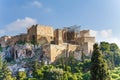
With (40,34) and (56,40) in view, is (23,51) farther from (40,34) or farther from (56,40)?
(56,40)

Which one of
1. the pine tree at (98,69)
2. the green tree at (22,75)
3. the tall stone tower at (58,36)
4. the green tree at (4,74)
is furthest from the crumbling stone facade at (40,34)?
the pine tree at (98,69)

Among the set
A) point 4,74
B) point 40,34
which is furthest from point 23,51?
point 4,74

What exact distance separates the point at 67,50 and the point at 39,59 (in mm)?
5196

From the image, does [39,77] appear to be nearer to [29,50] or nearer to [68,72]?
[68,72]

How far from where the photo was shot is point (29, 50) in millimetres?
72938

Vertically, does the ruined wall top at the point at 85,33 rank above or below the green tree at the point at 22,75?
above

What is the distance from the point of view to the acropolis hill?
71.6m

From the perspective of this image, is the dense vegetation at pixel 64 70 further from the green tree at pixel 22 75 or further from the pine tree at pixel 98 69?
the pine tree at pixel 98 69

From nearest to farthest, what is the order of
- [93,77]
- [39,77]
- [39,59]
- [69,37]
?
[93,77] → [39,77] → [39,59] → [69,37]

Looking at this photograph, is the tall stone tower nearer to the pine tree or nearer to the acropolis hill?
the acropolis hill

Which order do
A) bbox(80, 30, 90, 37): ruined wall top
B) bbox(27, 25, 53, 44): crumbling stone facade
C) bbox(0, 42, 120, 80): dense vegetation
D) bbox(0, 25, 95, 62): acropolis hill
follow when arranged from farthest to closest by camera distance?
bbox(80, 30, 90, 37): ruined wall top < bbox(27, 25, 53, 44): crumbling stone facade < bbox(0, 25, 95, 62): acropolis hill < bbox(0, 42, 120, 80): dense vegetation

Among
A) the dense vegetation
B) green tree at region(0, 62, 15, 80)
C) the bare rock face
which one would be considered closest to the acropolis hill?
the bare rock face

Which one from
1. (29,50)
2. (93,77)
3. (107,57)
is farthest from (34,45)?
(93,77)

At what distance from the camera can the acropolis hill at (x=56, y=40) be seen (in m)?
71.6
